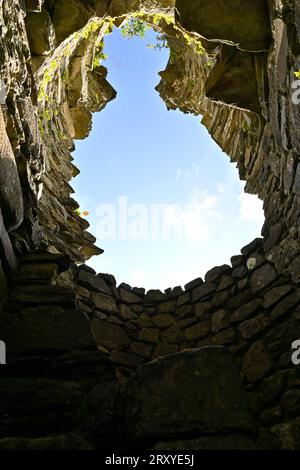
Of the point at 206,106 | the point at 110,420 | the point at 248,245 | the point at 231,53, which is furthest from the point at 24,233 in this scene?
the point at 206,106

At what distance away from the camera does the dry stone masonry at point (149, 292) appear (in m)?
1.87

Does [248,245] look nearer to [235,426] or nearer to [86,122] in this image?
[235,426]

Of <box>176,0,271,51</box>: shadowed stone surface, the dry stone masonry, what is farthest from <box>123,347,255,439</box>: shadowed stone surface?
<box>176,0,271,51</box>: shadowed stone surface

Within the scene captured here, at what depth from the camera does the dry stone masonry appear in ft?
6.15

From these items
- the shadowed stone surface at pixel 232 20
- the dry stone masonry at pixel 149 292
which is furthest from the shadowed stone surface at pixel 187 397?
the shadowed stone surface at pixel 232 20

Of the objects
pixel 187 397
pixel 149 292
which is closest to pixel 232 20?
pixel 149 292

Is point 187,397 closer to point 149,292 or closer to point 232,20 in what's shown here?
point 149,292

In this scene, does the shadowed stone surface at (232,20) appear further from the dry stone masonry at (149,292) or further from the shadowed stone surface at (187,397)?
the shadowed stone surface at (187,397)

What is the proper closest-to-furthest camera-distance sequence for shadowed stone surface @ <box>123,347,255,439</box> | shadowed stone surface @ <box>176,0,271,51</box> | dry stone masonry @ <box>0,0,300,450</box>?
shadowed stone surface @ <box>123,347,255,439</box>
dry stone masonry @ <box>0,0,300,450</box>
shadowed stone surface @ <box>176,0,271,51</box>

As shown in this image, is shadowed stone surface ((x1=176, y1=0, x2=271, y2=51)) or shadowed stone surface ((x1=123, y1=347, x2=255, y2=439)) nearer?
shadowed stone surface ((x1=123, y1=347, x2=255, y2=439))

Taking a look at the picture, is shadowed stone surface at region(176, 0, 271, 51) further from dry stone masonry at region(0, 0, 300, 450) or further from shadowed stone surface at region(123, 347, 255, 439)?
shadowed stone surface at region(123, 347, 255, 439)

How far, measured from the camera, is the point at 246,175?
5.50 metres

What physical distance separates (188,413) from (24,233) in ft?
7.31

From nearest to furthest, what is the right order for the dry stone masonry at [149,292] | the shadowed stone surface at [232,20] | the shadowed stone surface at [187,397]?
the shadowed stone surface at [187,397]
the dry stone masonry at [149,292]
the shadowed stone surface at [232,20]
